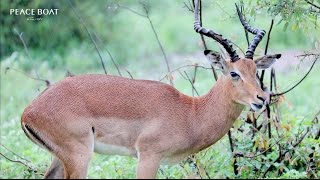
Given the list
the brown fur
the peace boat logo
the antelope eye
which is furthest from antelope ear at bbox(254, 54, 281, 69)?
the peace boat logo

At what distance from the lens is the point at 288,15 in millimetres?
7730

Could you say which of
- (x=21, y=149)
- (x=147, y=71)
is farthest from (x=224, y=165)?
(x=147, y=71)

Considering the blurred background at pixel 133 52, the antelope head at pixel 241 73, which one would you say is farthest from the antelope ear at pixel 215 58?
the blurred background at pixel 133 52

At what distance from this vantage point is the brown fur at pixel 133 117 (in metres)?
6.96

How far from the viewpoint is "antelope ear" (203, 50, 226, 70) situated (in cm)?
734

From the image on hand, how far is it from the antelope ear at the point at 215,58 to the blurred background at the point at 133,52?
70cm

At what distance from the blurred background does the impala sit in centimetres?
67

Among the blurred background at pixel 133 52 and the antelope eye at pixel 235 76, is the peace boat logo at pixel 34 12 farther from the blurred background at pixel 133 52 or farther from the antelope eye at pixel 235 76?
the antelope eye at pixel 235 76

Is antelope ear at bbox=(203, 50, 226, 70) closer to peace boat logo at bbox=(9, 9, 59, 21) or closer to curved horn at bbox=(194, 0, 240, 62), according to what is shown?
curved horn at bbox=(194, 0, 240, 62)

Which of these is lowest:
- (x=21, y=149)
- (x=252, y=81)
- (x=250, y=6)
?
(x=21, y=149)

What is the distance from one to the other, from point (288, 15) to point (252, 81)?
2.93 ft

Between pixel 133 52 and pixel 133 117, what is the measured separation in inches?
379

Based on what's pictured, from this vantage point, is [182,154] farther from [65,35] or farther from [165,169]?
[65,35]

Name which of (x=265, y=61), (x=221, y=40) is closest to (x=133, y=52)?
(x=265, y=61)
